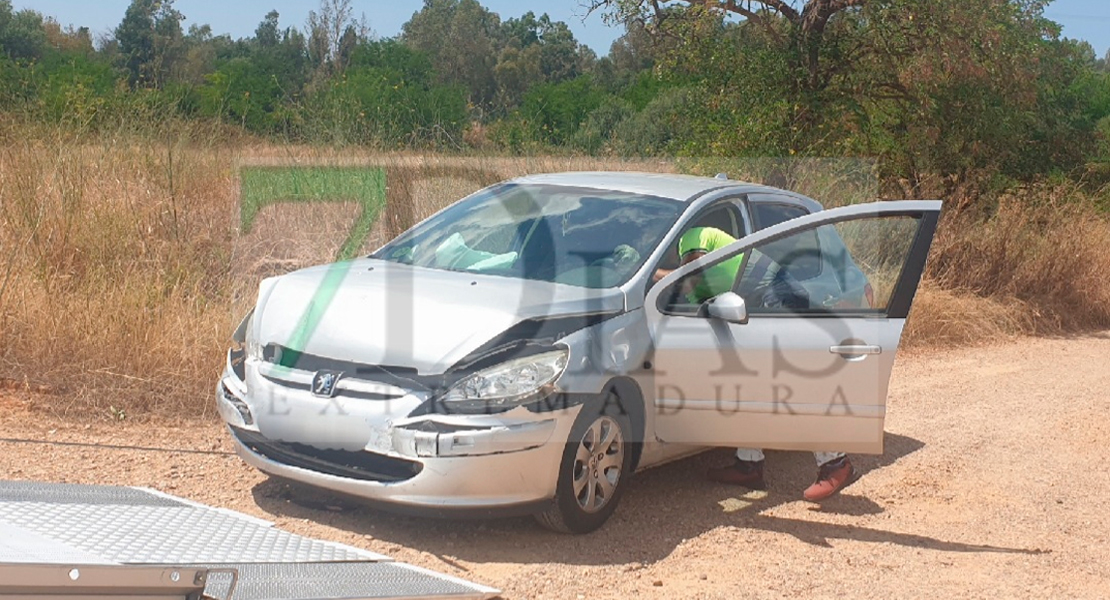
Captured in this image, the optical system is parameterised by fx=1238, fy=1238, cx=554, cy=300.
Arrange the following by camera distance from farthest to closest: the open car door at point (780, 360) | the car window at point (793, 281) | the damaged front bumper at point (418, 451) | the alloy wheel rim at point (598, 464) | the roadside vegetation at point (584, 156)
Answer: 1. the roadside vegetation at point (584, 156)
2. the car window at point (793, 281)
3. the open car door at point (780, 360)
4. the alloy wheel rim at point (598, 464)
5. the damaged front bumper at point (418, 451)

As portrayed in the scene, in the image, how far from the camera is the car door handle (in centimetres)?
571

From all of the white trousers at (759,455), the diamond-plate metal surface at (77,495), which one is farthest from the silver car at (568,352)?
the diamond-plate metal surface at (77,495)

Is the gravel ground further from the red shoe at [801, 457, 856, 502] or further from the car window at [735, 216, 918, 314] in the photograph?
the car window at [735, 216, 918, 314]

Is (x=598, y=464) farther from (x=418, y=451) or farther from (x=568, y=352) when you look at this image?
(x=418, y=451)

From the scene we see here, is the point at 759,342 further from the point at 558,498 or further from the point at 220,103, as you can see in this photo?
the point at 220,103

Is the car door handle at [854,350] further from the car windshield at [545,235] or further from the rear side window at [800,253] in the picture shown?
the car windshield at [545,235]

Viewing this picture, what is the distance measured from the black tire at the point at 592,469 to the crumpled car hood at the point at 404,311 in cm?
48

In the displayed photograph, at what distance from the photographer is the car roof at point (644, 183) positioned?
21.6ft

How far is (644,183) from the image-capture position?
22.4 feet

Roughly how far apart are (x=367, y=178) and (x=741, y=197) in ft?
19.2

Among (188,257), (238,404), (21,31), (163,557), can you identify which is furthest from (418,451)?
(21,31)

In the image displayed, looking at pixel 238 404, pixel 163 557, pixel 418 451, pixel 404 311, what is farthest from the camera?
pixel 238 404

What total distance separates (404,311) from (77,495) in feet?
6.20

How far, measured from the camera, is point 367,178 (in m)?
11.9
